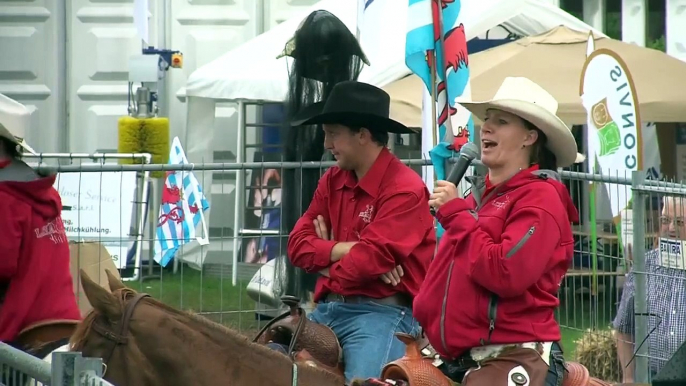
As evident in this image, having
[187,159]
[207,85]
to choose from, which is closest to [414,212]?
[207,85]

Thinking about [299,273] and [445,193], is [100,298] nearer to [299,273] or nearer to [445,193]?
[445,193]

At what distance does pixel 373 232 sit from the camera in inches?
215

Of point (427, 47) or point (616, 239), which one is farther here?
point (616, 239)

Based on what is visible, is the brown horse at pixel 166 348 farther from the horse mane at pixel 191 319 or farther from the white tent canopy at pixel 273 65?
the white tent canopy at pixel 273 65

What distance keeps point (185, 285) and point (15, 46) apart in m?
8.04

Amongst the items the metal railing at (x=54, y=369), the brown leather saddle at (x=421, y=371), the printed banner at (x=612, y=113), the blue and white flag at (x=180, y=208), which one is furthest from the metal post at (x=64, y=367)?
the blue and white flag at (x=180, y=208)

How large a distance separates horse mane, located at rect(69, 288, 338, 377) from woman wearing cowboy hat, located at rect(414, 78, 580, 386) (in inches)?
20.2

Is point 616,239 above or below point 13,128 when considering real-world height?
below

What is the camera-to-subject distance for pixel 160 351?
13.3 feet

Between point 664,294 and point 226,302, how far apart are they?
252 centimetres

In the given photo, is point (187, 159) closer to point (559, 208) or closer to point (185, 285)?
point (185, 285)

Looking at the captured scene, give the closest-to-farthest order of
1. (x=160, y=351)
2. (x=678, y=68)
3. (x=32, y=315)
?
(x=160, y=351) → (x=32, y=315) → (x=678, y=68)

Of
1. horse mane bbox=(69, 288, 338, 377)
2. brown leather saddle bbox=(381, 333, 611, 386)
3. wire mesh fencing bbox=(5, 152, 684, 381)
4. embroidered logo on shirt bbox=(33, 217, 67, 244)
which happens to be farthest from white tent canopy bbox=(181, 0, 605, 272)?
horse mane bbox=(69, 288, 338, 377)

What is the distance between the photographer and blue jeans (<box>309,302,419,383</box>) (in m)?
5.29
